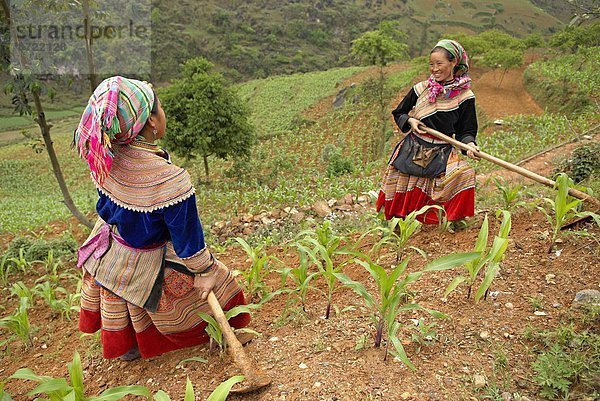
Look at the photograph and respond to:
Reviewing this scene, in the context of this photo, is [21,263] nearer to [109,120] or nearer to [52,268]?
[52,268]

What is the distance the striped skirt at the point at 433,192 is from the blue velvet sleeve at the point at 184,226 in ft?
6.72

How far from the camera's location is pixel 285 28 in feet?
233

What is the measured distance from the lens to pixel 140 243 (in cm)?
215

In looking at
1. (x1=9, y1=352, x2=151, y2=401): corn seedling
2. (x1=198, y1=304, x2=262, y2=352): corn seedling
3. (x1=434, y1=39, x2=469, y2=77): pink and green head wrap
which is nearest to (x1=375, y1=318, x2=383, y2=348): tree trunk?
(x1=198, y1=304, x2=262, y2=352): corn seedling

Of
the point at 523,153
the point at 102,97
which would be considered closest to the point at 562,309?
the point at 102,97

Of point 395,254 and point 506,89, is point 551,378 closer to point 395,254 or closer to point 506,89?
point 395,254

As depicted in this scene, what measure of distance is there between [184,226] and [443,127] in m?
2.32

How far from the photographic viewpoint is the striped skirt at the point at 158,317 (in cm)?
228

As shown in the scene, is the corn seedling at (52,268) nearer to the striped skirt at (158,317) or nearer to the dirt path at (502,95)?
the striped skirt at (158,317)

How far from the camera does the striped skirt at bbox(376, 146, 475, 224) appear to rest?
10.9ft

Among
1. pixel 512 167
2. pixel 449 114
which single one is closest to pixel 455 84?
pixel 449 114

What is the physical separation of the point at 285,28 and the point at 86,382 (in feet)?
247

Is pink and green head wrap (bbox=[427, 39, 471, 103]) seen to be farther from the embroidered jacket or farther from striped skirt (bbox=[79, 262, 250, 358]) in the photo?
striped skirt (bbox=[79, 262, 250, 358])

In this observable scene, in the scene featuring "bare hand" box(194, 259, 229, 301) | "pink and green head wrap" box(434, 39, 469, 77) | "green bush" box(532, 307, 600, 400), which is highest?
"pink and green head wrap" box(434, 39, 469, 77)
